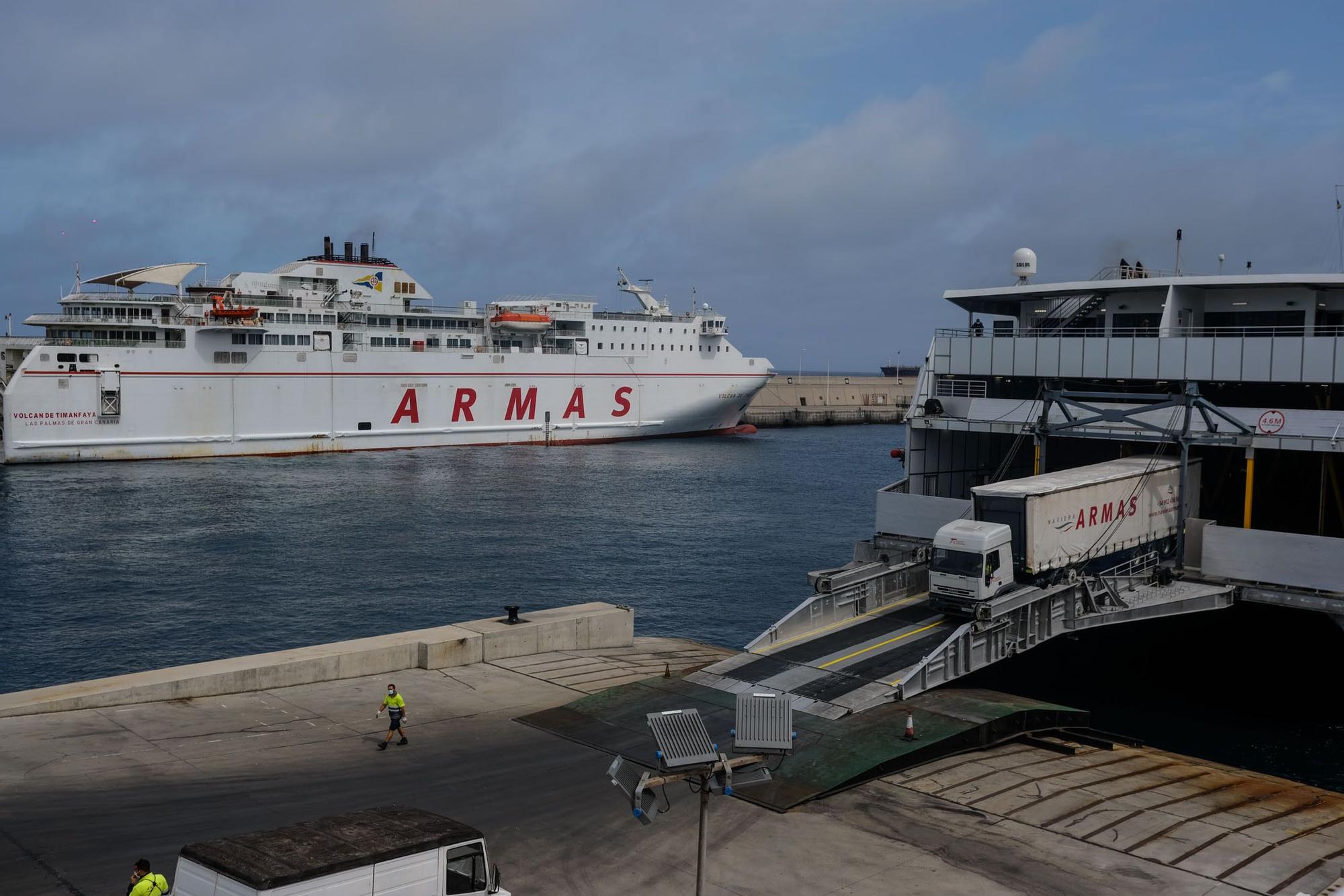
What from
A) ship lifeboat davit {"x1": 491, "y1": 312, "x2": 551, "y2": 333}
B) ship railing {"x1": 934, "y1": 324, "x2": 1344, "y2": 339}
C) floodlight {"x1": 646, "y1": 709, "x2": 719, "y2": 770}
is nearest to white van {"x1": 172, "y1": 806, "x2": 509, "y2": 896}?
floodlight {"x1": 646, "y1": 709, "x2": 719, "y2": 770}

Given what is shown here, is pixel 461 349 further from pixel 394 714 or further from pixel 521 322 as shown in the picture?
pixel 394 714

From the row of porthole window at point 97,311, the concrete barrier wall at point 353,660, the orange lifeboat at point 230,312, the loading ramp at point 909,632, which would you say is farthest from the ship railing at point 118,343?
the loading ramp at point 909,632

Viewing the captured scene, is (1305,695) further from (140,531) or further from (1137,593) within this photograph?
(140,531)

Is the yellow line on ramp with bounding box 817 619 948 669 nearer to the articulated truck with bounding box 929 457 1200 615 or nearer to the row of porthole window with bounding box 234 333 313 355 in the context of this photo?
the articulated truck with bounding box 929 457 1200 615

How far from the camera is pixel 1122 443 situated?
2509 cm

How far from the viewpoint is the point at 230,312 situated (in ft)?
214

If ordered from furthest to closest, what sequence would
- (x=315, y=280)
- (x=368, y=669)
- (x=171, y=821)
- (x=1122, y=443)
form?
(x=315, y=280) → (x=1122, y=443) → (x=368, y=669) → (x=171, y=821)

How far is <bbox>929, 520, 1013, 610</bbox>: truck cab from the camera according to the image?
18.6m

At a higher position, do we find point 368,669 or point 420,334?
point 420,334

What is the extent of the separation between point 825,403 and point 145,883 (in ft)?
406

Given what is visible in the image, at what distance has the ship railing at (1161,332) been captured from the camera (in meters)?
23.2

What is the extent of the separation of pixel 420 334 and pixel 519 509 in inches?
1125

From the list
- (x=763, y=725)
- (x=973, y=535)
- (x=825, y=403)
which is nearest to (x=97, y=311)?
(x=973, y=535)

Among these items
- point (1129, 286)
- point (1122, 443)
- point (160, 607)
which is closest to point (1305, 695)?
point (1122, 443)
